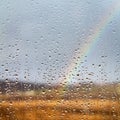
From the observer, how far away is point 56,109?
1534 millimetres

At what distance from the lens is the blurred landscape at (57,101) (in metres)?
1.51

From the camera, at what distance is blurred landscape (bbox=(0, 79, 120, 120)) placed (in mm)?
1509

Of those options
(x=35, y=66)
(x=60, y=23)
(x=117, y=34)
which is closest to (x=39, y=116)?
(x=35, y=66)

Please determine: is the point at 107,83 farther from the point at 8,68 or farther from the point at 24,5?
the point at 24,5

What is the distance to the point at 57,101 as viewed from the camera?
1509 mm

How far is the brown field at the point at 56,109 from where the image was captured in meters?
1.51

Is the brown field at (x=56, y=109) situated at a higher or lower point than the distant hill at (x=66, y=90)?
lower

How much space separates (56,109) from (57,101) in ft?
0.19

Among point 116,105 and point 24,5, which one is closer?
point 116,105

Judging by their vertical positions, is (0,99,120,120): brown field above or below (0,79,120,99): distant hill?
below

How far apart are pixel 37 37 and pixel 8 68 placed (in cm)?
29

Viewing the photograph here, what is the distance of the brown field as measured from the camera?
4.95 feet

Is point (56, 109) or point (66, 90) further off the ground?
point (66, 90)

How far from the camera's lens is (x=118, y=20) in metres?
1.72
